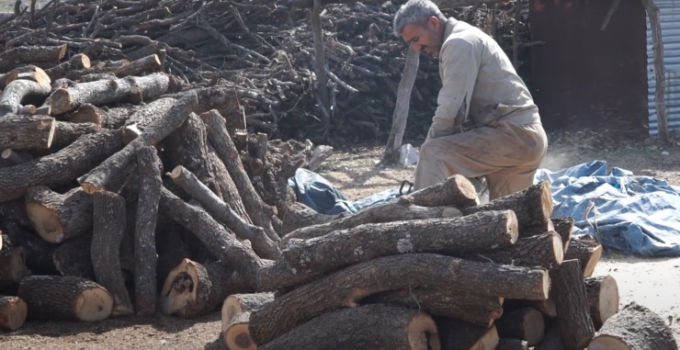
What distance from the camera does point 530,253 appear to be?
445cm

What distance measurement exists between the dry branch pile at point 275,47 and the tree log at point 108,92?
3.10 meters

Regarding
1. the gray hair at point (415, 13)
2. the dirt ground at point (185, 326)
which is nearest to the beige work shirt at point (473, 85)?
the gray hair at point (415, 13)

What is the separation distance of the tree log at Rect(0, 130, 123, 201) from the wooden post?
5322 mm

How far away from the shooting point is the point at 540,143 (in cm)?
663

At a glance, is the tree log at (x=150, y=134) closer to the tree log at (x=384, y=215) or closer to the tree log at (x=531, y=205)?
the tree log at (x=384, y=215)

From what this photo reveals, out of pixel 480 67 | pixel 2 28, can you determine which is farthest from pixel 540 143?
pixel 2 28

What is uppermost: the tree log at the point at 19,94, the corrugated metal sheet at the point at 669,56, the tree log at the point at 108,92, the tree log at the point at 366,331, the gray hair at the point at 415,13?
the gray hair at the point at 415,13

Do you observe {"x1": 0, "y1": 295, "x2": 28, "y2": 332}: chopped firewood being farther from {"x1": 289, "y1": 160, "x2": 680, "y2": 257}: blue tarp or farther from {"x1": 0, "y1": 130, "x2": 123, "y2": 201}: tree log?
{"x1": 289, "y1": 160, "x2": 680, "y2": 257}: blue tarp

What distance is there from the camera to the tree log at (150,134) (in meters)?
6.50

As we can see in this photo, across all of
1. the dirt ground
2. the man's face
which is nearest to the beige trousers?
the man's face

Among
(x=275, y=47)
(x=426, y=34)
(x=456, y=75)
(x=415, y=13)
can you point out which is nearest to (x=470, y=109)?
(x=456, y=75)

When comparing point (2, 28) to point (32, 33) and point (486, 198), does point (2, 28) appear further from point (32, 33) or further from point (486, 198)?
point (486, 198)

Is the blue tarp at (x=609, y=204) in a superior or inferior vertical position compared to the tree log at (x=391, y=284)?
inferior

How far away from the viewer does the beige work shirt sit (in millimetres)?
6336
